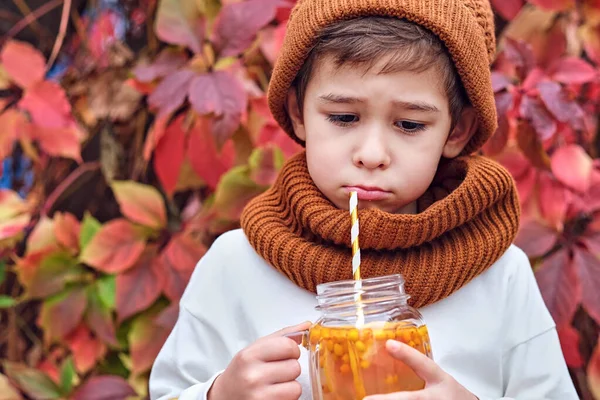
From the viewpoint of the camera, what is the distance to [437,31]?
1.14 meters

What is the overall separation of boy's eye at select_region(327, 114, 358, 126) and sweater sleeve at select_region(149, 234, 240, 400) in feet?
0.92

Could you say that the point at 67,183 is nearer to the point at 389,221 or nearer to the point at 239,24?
the point at 239,24

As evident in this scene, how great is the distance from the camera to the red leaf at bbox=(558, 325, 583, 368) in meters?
1.62

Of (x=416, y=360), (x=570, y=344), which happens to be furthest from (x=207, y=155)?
(x=416, y=360)

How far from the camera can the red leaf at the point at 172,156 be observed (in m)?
1.74

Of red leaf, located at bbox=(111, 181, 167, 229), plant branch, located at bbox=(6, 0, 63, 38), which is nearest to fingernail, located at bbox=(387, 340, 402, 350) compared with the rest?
red leaf, located at bbox=(111, 181, 167, 229)

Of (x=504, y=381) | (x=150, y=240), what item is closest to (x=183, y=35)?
(x=150, y=240)

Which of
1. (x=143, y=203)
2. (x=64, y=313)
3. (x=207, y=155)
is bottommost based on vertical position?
(x=64, y=313)

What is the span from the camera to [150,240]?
192 centimetres

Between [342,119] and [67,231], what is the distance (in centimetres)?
89

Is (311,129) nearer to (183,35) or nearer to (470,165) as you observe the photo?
(470,165)

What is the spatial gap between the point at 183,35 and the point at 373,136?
0.70m

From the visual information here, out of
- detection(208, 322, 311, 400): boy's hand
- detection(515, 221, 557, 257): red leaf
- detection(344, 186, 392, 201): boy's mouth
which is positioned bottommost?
detection(515, 221, 557, 257): red leaf

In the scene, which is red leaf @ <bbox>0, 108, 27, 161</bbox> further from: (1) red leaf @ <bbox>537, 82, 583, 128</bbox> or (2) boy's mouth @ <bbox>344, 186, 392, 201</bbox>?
(1) red leaf @ <bbox>537, 82, 583, 128</bbox>
